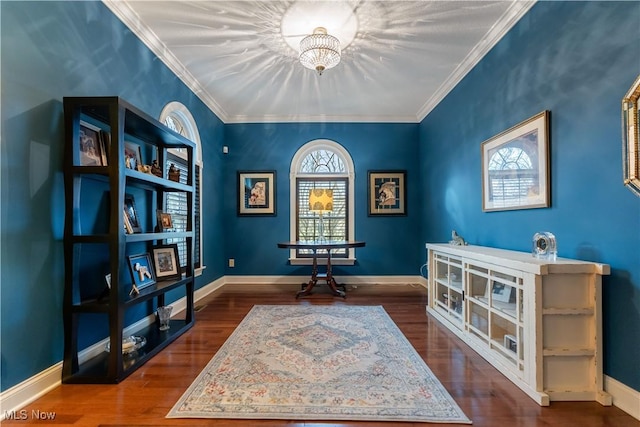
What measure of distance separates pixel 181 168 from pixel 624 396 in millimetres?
3995

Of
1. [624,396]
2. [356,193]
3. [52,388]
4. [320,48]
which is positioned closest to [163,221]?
[52,388]

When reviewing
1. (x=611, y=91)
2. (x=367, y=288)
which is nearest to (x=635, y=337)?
(x=611, y=91)

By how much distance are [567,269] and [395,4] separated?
216 centimetres

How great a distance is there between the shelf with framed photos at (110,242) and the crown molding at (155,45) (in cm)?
88

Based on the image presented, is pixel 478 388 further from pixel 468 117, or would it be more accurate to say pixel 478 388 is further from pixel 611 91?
pixel 468 117

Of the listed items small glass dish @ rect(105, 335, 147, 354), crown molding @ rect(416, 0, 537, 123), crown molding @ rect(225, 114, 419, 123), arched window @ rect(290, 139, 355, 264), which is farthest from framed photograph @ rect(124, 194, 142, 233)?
crown molding @ rect(416, 0, 537, 123)

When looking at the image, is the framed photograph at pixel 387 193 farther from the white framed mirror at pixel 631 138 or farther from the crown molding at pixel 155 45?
the white framed mirror at pixel 631 138

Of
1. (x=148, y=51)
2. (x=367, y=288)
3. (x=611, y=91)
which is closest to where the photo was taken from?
(x=611, y=91)

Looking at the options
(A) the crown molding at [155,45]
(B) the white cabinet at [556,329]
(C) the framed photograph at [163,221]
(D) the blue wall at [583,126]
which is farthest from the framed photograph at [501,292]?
(A) the crown molding at [155,45]

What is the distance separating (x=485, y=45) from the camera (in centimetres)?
267

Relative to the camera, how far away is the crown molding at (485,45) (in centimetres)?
220

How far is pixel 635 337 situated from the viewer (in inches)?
57.4

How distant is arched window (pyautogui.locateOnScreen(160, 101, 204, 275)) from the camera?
10.1 ft

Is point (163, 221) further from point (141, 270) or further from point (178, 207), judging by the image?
point (178, 207)
